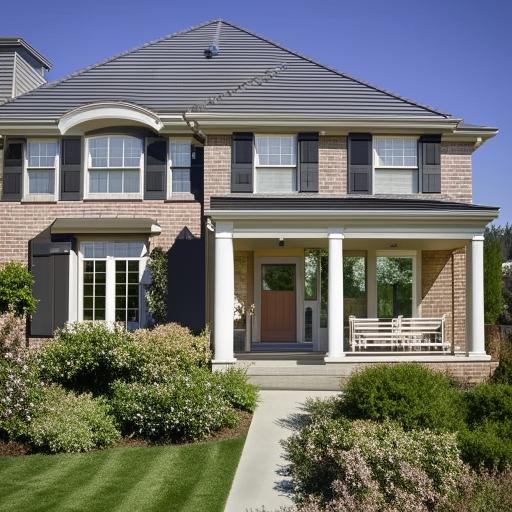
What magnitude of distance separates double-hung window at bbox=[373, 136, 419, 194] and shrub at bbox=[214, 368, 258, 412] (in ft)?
22.9

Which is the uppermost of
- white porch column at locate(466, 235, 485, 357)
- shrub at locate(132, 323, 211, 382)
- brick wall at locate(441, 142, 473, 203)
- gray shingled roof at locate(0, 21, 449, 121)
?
gray shingled roof at locate(0, 21, 449, 121)

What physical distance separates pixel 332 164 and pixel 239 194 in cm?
257

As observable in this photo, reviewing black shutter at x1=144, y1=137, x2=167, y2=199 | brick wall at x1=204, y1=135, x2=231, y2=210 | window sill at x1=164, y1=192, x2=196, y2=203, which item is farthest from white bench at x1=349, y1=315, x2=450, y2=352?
black shutter at x1=144, y1=137, x2=167, y2=199

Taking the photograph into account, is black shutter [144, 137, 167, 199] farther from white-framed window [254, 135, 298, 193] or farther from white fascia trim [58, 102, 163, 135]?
white-framed window [254, 135, 298, 193]

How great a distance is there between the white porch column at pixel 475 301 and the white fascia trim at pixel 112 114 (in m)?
8.28

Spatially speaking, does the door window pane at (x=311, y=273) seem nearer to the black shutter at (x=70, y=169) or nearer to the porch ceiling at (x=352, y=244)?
the porch ceiling at (x=352, y=244)

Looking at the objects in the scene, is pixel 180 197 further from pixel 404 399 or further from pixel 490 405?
pixel 490 405

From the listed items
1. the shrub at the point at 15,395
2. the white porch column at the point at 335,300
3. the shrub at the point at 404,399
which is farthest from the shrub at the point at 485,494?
the shrub at the point at 15,395

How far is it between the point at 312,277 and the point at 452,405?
8.26 meters

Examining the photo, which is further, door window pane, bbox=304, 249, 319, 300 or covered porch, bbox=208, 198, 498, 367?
door window pane, bbox=304, 249, 319, 300

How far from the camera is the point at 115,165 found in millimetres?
17453

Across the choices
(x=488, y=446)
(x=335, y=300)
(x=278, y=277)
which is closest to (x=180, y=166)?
(x=278, y=277)

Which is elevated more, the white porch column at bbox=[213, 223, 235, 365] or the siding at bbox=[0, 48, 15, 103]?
the siding at bbox=[0, 48, 15, 103]

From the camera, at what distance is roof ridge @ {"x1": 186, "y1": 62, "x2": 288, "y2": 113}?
1701 centimetres
